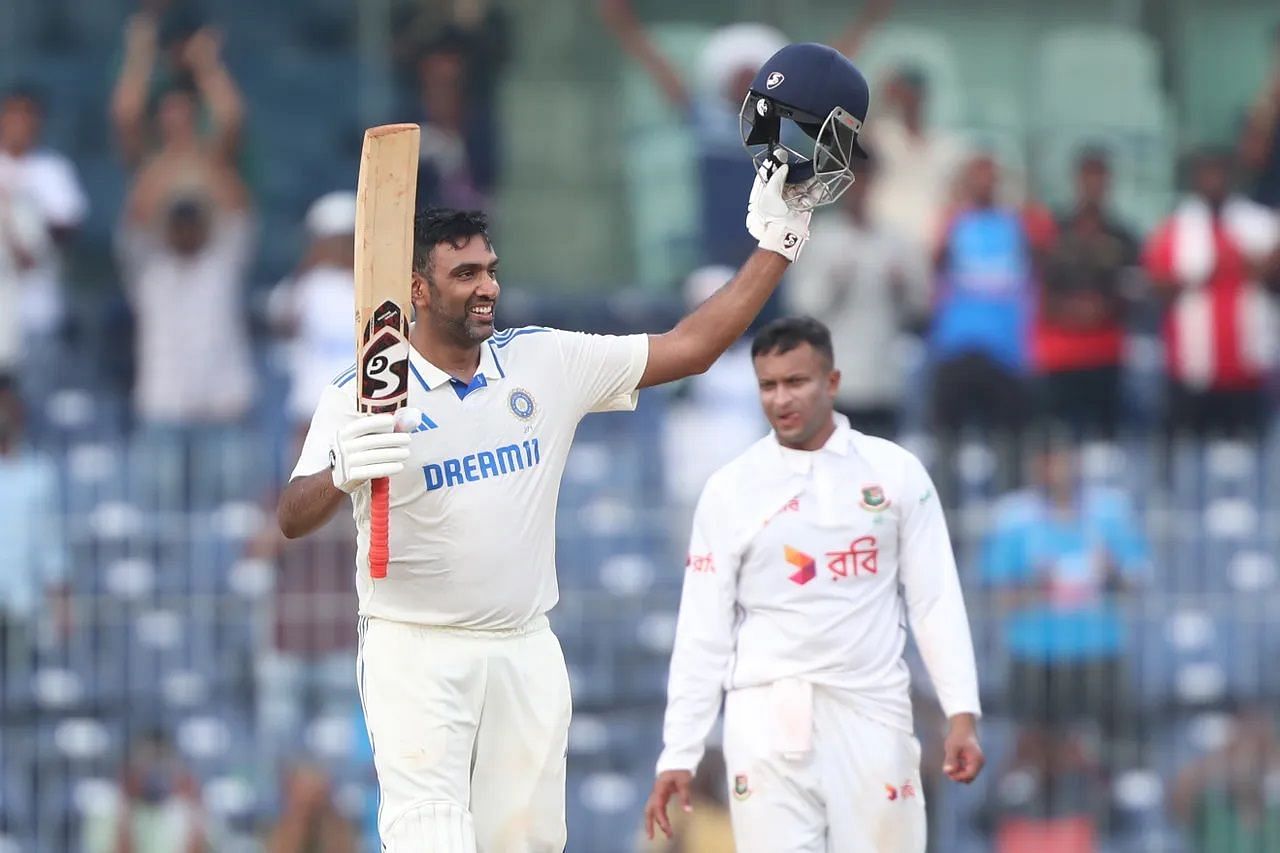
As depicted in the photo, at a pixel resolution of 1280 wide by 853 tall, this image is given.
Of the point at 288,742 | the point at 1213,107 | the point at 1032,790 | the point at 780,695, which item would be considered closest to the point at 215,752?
the point at 288,742

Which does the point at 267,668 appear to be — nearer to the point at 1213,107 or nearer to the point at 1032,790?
the point at 1032,790

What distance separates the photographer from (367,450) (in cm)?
592

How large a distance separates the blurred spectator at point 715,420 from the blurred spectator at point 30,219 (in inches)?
131

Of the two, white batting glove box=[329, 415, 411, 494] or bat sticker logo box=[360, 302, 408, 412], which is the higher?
bat sticker logo box=[360, 302, 408, 412]

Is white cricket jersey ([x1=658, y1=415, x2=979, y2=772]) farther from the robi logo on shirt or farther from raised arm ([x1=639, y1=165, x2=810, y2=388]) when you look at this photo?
raised arm ([x1=639, y1=165, x2=810, y2=388])

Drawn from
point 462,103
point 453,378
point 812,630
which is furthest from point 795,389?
point 462,103

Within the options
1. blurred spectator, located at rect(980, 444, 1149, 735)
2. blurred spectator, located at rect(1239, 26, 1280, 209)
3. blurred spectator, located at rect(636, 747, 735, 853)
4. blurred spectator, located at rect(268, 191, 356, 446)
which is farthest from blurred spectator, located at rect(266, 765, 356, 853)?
blurred spectator, located at rect(1239, 26, 1280, 209)

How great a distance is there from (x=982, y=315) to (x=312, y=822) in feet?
13.3

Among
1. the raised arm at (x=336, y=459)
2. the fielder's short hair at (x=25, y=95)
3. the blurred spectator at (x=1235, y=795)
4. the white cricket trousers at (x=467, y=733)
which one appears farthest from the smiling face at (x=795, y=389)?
the fielder's short hair at (x=25, y=95)

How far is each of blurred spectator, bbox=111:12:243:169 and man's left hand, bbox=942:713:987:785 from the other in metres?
6.73

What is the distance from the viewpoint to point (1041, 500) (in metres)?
11.3

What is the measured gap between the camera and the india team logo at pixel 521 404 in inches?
261

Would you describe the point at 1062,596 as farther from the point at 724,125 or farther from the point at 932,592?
the point at 932,592

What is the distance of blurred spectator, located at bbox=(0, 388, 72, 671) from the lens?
11500mm
